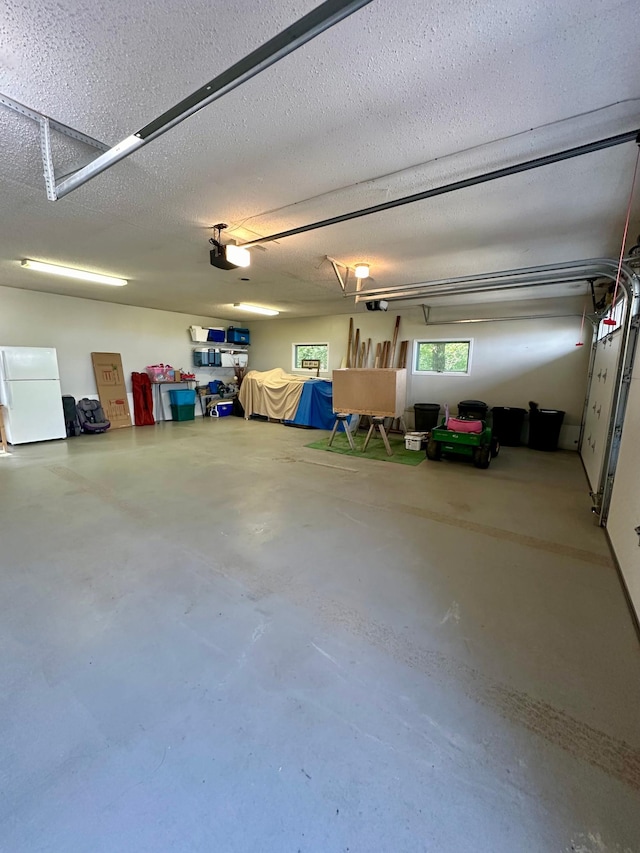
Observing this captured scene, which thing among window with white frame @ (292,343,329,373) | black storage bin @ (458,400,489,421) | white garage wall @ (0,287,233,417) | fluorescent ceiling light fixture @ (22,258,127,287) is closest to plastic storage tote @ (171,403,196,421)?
white garage wall @ (0,287,233,417)

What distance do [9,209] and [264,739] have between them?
4.02 meters

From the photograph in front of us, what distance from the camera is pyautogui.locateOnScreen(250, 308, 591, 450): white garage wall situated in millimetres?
5988

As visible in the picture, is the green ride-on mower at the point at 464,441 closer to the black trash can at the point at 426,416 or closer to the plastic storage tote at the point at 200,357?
the black trash can at the point at 426,416

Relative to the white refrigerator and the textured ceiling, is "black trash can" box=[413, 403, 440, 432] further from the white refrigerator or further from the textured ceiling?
the white refrigerator

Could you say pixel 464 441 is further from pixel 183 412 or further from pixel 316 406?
pixel 183 412

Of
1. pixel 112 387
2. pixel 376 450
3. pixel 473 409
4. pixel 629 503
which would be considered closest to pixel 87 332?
pixel 112 387

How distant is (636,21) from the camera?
118 centimetres

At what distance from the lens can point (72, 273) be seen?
15.6 feet

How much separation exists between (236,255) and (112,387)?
221 inches

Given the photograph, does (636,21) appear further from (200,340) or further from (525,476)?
(200,340)

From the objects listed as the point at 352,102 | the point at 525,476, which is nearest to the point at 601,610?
the point at 525,476

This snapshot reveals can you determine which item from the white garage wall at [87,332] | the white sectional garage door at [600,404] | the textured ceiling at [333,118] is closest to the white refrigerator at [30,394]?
the white garage wall at [87,332]

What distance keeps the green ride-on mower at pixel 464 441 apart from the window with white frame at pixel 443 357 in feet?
7.10

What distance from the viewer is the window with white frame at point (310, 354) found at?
8.75m
